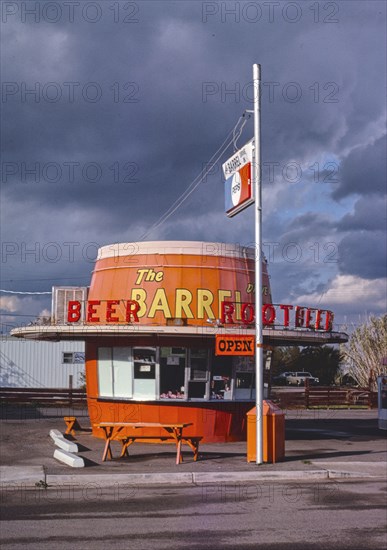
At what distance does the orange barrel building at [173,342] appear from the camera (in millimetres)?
20531

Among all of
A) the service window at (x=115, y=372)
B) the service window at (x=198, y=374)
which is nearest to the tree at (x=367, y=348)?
the service window at (x=198, y=374)

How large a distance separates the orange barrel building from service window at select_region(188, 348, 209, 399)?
3cm

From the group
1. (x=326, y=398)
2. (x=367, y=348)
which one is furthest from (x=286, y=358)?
(x=326, y=398)

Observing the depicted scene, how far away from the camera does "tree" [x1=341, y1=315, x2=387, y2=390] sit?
5388 cm

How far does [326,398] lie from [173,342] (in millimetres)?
22527

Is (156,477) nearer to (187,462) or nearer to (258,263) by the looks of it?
(187,462)

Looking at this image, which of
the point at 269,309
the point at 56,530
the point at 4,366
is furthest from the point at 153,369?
the point at 4,366

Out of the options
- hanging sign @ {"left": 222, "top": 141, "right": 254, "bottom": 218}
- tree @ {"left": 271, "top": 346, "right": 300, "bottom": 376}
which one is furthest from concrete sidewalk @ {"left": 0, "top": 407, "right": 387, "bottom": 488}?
tree @ {"left": 271, "top": 346, "right": 300, "bottom": 376}

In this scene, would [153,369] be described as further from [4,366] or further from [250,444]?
[4,366]

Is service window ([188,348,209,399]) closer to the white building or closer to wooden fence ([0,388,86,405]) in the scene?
wooden fence ([0,388,86,405])

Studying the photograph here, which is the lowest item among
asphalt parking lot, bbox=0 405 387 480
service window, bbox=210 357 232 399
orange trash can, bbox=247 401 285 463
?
asphalt parking lot, bbox=0 405 387 480

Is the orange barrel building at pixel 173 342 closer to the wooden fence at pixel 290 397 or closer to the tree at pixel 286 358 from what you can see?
the wooden fence at pixel 290 397

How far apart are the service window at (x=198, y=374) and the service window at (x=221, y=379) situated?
0.22 metres

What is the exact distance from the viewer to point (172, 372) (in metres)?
20.7
